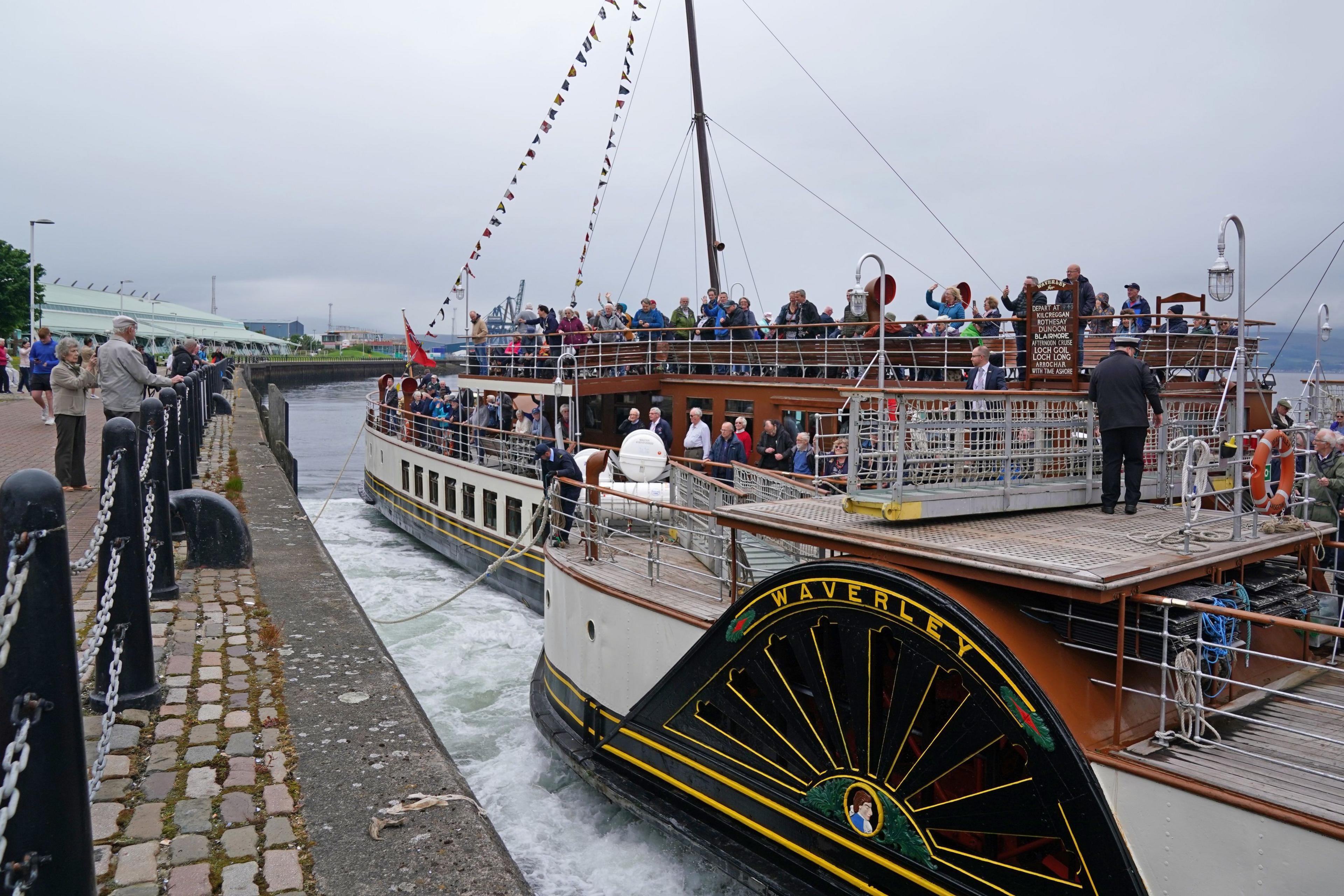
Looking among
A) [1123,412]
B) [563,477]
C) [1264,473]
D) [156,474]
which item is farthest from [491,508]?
[1264,473]

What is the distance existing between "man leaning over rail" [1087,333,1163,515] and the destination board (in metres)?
1.36

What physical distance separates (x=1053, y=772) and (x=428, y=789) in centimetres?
340

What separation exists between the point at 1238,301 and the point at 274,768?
21.6 ft

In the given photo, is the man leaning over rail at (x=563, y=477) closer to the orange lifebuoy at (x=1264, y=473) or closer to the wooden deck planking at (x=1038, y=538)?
the wooden deck planking at (x=1038, y=538)

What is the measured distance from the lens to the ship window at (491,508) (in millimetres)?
18016

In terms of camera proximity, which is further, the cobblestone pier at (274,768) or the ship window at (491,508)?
the ship window at (491,508)

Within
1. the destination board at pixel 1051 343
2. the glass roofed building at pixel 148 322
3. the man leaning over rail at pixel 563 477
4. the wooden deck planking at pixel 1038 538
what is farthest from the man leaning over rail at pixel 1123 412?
the glass roofed building at pixel 148 322

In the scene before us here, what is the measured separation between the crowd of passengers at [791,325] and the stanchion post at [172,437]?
276 inches

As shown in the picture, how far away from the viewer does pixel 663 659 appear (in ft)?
25.7

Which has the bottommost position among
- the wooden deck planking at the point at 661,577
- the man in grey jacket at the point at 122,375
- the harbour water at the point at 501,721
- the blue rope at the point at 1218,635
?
the harbour water at the point at 501,721

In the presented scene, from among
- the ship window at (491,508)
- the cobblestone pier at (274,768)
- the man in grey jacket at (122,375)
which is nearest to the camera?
the cobblestone pier at (274,768)

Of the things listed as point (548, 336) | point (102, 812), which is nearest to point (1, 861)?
point (102, 812)

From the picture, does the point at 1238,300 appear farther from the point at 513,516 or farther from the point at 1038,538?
the point at 513,516

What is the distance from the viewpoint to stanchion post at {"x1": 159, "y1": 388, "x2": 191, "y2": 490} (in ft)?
30.9
